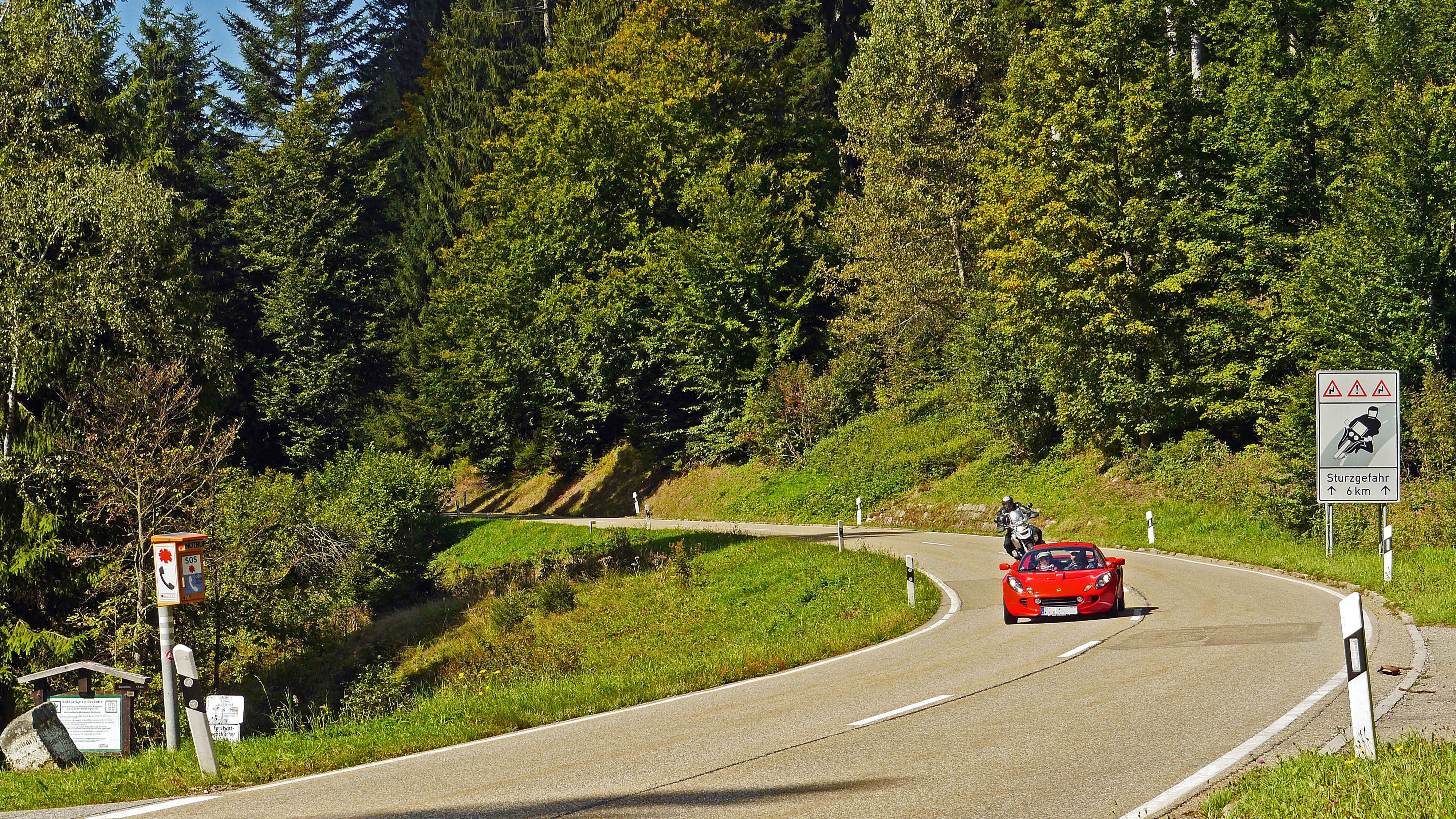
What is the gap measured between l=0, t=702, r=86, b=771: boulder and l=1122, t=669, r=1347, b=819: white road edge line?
442 inches

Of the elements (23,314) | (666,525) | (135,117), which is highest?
(135,117)

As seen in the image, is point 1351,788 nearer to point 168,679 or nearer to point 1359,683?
point 1359,683

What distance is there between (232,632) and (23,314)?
7817 millimetres

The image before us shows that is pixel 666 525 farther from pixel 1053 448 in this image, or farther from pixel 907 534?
pixel 1053 448

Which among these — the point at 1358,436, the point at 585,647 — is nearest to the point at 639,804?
the point at 1358,436

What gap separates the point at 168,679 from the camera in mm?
13242

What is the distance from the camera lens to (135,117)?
96.2 feet

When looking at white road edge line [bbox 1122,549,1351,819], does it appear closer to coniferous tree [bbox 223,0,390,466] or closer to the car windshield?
the car windshield

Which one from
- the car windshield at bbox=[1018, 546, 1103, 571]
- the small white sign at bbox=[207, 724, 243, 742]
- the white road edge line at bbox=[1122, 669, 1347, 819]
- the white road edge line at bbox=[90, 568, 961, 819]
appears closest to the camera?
the white road edge line at bbox=[1122, 669, 1347, 819]

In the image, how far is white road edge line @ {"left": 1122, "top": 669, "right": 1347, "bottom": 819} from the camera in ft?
23.6

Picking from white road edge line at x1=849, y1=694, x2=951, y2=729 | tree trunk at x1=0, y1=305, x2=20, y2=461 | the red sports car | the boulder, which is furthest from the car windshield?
tree trunk at x1=0, y1=305, x2=20, y2=461

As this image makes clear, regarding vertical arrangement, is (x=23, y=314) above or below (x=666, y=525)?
above

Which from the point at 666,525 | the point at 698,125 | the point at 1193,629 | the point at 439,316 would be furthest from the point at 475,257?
the point at 1193,629

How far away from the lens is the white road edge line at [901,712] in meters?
10.8
